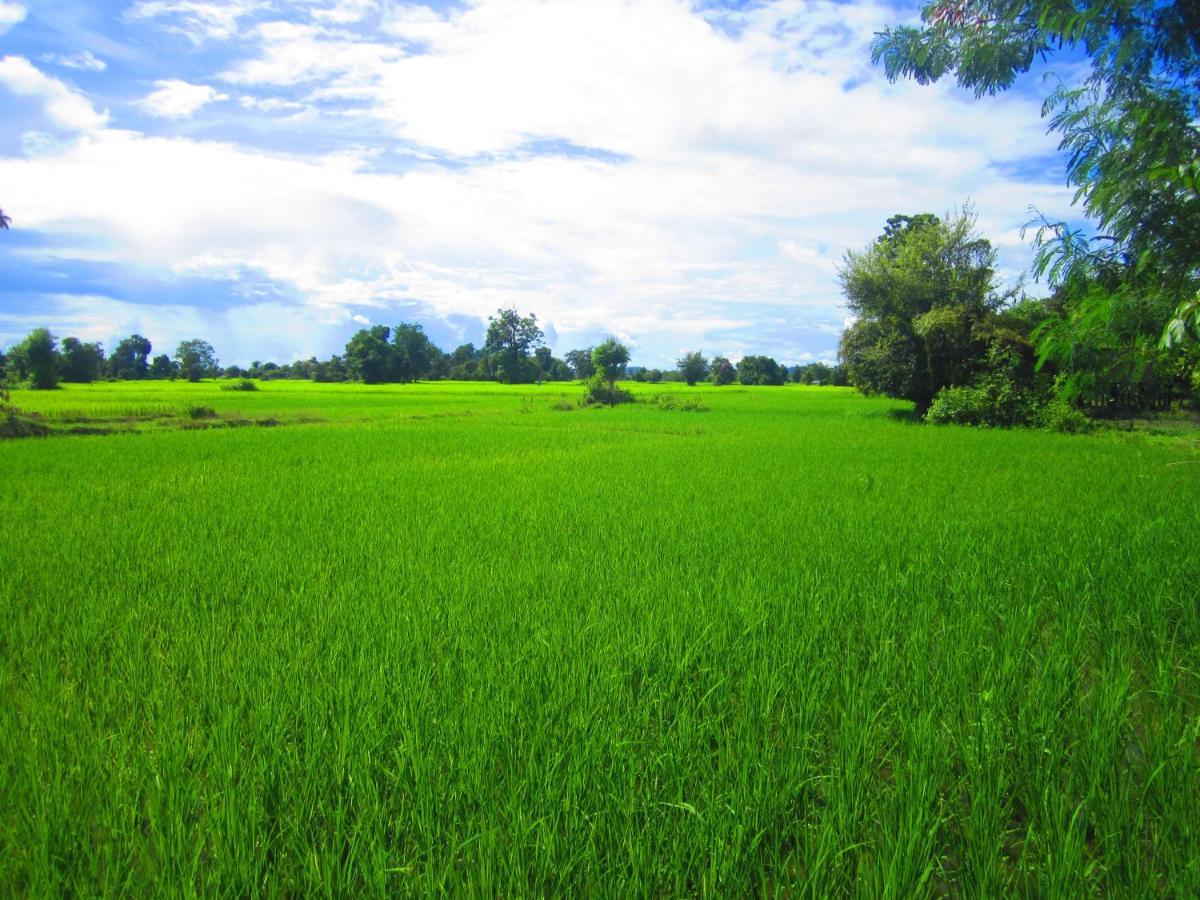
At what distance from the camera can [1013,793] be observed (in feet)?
6.02

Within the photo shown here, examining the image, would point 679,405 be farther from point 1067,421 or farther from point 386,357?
point 386,357

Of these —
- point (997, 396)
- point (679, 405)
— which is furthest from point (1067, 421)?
point (679, 405)

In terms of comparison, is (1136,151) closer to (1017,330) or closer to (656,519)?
(656,519)

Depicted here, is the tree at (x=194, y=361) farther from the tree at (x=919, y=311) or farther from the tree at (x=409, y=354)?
the tree at (x=919, y=311)

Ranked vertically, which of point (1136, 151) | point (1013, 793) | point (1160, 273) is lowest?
point (1013, 793)

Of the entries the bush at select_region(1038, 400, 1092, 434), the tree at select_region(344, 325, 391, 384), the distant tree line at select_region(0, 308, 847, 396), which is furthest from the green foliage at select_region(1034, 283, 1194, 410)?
the tree at select_region(344, 325, 391, 384)

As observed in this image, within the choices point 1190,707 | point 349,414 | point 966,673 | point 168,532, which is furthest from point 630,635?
point 349,414

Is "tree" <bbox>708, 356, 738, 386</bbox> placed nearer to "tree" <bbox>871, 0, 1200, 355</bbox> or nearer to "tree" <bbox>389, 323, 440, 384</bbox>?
"tree" <bbox>389, 323, 440, 384</bbox>

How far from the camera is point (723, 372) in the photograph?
69.9 m

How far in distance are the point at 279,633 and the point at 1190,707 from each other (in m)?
4.11

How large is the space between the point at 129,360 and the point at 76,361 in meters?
17.0

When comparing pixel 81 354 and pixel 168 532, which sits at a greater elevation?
pixel 81 354

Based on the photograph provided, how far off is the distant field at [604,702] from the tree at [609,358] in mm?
25667

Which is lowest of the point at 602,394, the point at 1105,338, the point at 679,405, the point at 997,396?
the point at 679,405
